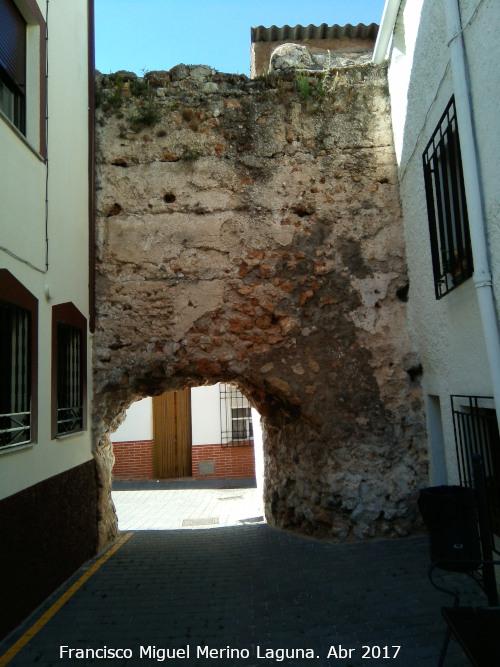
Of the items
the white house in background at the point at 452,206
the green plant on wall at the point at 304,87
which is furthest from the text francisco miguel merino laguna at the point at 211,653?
the green plant on wall at the point at 304,87

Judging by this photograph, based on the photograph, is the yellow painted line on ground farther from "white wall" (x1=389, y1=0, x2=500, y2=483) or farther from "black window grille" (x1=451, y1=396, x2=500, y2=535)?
"white wall" (x1=389, y1=0, x2=500, y2=483)

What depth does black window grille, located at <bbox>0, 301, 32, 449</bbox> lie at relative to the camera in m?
4.23

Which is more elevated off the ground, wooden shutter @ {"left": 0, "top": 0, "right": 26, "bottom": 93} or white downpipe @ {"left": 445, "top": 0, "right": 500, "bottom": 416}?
wooden shutter @ {"left": 0, "top": 0, "right": 26, "bottom": 93}

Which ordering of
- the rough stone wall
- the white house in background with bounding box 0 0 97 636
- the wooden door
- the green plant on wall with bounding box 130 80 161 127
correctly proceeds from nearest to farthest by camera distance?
the white house in background with bounding box 0 0 97 636, the rough stone wall, the green plant on wall with bounding box 130 80 161 127, the wooden door

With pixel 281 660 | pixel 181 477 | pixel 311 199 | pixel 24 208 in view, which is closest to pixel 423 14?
pixel 311 199

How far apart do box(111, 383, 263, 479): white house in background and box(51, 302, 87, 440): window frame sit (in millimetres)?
8613

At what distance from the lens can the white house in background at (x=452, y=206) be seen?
12.8 feet

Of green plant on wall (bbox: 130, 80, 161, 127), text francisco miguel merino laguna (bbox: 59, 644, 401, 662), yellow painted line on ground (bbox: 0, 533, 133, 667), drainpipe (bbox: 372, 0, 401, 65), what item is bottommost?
text francisco miguel merino laguna (bbox: 59, 644, 401, 662)

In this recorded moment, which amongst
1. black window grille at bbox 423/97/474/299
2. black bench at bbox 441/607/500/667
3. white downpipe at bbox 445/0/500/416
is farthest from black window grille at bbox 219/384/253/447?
black bench at bbox 441/607/500/667

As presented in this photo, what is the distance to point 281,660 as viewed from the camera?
11.6 feet

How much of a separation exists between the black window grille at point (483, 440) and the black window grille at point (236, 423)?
9.99 m

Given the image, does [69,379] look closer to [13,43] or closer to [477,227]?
[13,43]

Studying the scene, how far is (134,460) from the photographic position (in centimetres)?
1456

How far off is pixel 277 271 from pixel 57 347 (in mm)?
2660
